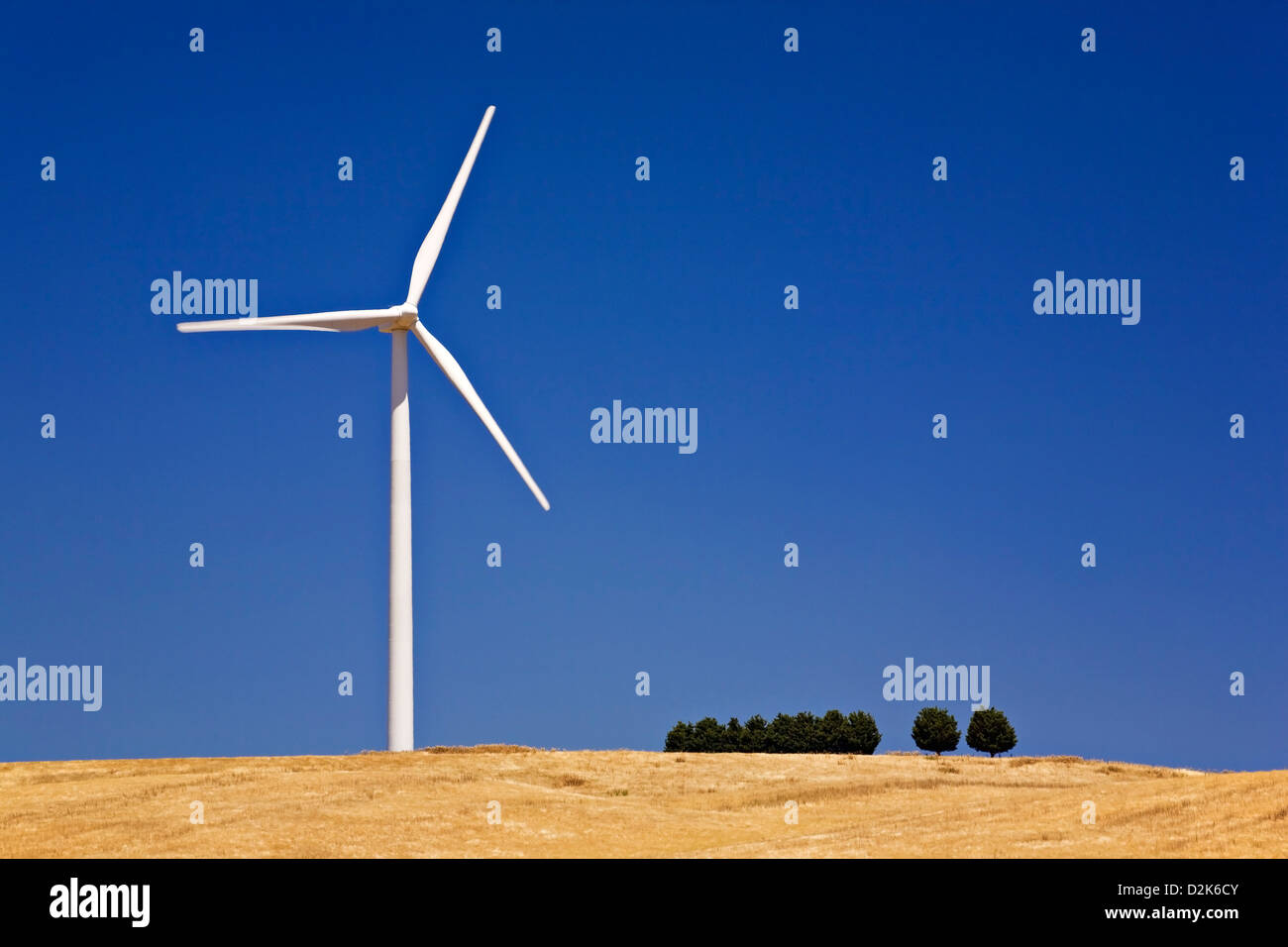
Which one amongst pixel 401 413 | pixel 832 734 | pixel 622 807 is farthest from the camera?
pixel 832 734

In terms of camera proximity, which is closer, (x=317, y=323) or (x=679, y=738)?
(x=317, y=323)

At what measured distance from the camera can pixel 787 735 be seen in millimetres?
138500

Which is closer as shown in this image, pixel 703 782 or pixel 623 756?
pixel 703 782

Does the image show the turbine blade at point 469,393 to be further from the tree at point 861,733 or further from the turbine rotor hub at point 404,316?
the tree at point 861,733

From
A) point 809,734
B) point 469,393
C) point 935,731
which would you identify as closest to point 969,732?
point 935,731

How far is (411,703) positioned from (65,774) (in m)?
15.5

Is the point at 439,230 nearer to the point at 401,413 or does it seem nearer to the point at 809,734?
the point at 401,413

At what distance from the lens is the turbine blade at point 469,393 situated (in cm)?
7369

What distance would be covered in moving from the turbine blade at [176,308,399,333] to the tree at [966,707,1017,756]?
81258 millimetres

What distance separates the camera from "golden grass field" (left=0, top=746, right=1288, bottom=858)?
4462cm

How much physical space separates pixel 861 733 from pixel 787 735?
6980mm
